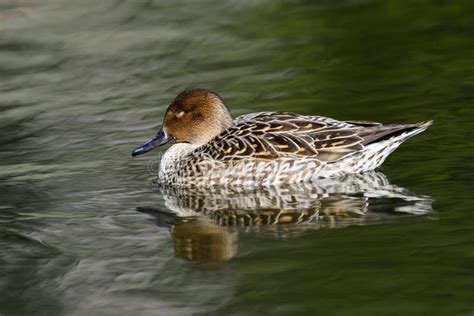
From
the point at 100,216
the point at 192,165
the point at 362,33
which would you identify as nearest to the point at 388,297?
the point at 100,216

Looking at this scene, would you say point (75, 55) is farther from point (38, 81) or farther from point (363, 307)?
point (363, 307)

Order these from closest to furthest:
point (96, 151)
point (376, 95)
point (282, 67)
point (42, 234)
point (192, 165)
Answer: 1. point (42, 234)
2. point (192, 165)
3. point (96, 151)
4. point (376, 95)
5. point (282, 67)

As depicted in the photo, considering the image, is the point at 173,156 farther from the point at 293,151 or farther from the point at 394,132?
the point at 394,132

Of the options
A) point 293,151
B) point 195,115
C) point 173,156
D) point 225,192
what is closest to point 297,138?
point 293,151

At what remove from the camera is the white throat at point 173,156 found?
1028cm

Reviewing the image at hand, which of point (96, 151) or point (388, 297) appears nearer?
point (388, 297)

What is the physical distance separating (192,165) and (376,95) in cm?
271

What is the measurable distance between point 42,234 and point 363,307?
291 cm

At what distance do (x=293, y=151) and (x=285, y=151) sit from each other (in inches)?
2.9

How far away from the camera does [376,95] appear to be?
12.0 m

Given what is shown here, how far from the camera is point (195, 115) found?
34.1 feet

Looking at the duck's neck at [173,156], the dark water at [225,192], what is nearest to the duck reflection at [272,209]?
the dark water at [225,192]

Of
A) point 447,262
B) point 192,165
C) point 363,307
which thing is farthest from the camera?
point 192,165

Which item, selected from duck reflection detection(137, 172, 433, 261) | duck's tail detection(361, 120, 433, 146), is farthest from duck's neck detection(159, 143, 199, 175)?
duck's tail detection(361, 120, 433, 146)
